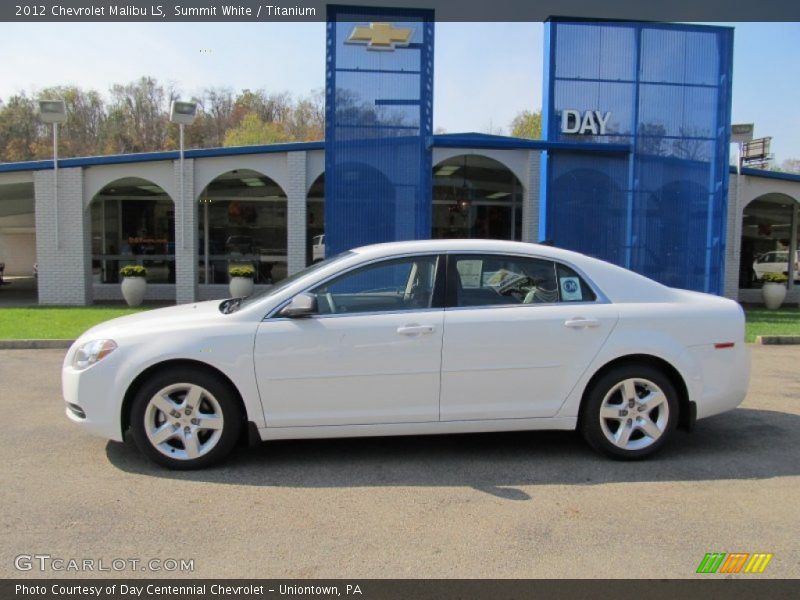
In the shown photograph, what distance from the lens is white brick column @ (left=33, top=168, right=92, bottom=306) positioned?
602 inches

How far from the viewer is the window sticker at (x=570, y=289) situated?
4.69 m

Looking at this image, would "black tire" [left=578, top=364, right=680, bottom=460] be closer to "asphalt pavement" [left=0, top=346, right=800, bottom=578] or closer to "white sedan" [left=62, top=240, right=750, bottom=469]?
"white sedan" [left=62, top=240, right=750, bottom=469]

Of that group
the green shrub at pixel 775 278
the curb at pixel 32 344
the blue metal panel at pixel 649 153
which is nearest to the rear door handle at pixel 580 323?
the blue metal panel at pixel 649 153

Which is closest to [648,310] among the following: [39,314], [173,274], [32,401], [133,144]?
[32,401]

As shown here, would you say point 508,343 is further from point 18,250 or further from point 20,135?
point 20,135

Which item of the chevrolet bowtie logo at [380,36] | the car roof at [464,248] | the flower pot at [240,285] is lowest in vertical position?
the flower pot at [240,285]

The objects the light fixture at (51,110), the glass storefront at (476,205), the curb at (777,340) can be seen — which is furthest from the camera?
the glass storefront at (476,205)

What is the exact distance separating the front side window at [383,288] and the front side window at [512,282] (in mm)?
208

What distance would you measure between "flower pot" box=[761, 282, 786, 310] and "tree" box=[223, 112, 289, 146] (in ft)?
143

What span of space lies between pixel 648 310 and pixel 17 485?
4471 mm

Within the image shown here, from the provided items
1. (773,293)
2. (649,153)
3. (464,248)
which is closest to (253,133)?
(773,293)

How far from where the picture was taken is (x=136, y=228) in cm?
1855

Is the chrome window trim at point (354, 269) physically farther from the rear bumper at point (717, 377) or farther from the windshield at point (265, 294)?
the rear bumper at point (717, 377)
